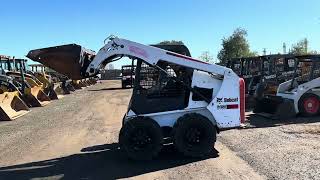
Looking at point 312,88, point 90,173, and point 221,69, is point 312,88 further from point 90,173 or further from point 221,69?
point 90,173

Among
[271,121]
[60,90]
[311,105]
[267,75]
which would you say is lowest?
[271,121]

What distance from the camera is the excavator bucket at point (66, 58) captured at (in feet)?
31.9

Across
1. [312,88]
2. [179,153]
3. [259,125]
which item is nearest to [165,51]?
[179,153]

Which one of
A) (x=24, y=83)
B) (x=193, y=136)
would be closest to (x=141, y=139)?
(x=193, y=136)

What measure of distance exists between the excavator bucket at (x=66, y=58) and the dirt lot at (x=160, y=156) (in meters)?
1.75

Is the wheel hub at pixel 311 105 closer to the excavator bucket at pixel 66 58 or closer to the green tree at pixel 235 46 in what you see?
the excavator bucket at pixel 66 58

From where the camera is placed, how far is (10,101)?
61.5ft

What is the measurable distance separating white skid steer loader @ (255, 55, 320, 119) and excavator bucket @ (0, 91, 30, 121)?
8535mm

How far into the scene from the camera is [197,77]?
9.96m

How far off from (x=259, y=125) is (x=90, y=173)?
21.6 ft

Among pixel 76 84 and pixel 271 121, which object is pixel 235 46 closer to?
→ pixel 76 84

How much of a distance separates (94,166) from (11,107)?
34.7 ft

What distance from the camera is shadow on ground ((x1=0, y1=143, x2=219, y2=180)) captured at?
27.8 feet

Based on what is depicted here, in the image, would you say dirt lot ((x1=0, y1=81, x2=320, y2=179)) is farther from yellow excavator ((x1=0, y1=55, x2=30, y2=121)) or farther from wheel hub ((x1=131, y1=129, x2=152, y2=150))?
yellow excavator ((x1=0, y1=55, x2=30, y2=121))
